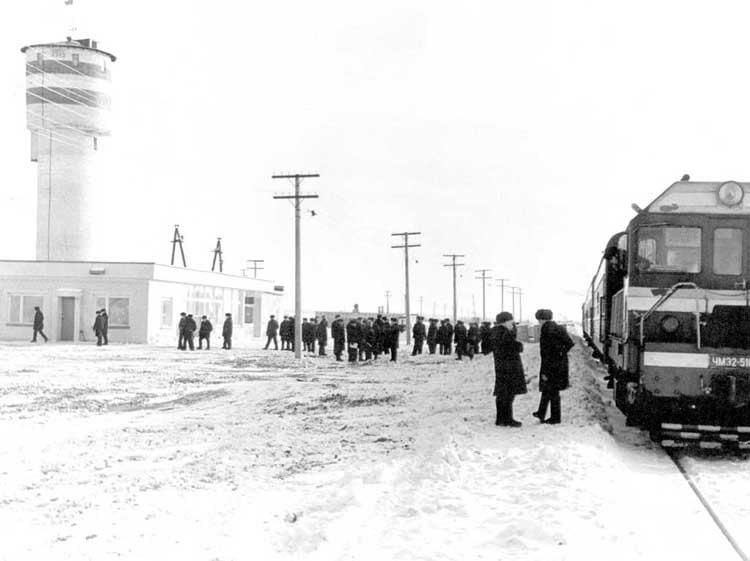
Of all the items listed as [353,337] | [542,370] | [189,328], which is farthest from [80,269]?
[542,370]

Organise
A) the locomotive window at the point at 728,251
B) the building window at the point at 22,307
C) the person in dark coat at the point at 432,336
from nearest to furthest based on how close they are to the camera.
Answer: the locomotive window at the point at 728,251
the person in dark coat at the point at 432,336
the building window at the point at 22,307

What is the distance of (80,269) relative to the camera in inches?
1625

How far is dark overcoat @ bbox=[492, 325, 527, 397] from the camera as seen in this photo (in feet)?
38.0

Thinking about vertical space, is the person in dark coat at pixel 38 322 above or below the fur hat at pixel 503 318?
below

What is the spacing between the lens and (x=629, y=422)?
39.3ft

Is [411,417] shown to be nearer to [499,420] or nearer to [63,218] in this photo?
[499,420]

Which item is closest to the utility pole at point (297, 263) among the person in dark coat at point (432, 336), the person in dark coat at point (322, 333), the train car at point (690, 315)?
the person in dark coat at point (322, 333)

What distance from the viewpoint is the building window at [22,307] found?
135ft

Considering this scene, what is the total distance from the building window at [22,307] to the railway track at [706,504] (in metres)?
37.0

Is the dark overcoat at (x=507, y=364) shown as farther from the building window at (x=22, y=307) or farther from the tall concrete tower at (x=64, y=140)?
the tall concrete tower at (x=64, y=140)

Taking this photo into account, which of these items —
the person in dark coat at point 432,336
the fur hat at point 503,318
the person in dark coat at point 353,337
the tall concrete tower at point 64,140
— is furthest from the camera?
the tall concrete tower at point 64,140

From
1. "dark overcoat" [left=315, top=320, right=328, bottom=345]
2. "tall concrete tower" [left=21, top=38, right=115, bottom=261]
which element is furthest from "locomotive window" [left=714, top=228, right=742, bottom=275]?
"tall concrete tower" [left=21, top=38, right=115, bottom=261]

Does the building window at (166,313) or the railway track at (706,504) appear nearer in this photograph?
the railway track at (706,504)

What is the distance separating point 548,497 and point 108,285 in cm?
3672
